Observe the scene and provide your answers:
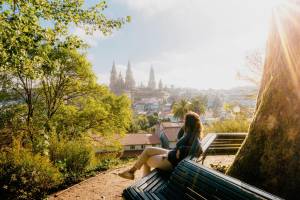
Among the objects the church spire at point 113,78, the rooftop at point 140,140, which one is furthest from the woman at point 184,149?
the church spire at point 113,78

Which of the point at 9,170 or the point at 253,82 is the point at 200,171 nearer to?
the point at 9,170

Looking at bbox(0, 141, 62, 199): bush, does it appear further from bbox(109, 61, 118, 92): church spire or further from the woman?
bbox(109, 61, 118, 92): church spire

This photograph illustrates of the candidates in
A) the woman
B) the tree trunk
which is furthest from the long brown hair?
the tree trunk

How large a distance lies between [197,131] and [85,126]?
55.7ft

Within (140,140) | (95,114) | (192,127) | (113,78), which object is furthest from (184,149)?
(113,78)

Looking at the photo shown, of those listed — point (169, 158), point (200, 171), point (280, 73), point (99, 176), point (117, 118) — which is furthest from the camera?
point (117, 118)

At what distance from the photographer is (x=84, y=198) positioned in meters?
6.38

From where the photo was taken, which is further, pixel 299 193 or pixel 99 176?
pixel 99 176

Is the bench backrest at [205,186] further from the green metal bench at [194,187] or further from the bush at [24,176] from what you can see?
the bush at [24,176]

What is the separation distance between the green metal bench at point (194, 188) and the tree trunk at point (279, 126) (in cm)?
101

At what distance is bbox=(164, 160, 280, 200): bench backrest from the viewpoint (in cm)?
223

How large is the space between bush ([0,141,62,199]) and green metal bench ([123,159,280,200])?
3.44 meters

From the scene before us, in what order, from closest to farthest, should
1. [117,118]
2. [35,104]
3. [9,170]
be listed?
1. [9,170]
2. [35,104]
3. [117,118]

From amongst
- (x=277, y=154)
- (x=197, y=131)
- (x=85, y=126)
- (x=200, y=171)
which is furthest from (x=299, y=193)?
(x=85, y=126)
